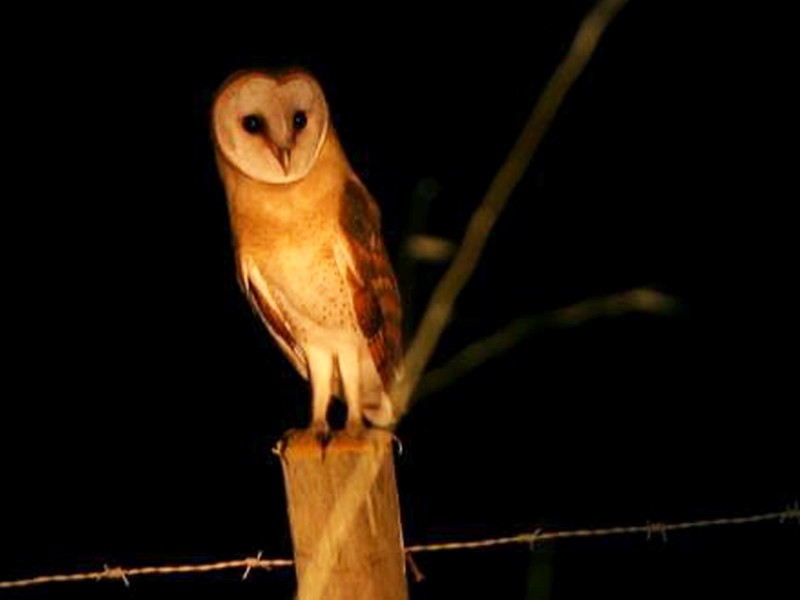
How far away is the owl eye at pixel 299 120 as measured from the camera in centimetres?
251

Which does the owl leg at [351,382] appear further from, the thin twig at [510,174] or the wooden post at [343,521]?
the thin twig at [510,174]

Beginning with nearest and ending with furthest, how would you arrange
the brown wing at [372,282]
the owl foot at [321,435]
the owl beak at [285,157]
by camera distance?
the owl foot at [321,435], the owl beak at [285,157], the brown wing at [372,282]

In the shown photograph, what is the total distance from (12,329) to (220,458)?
1682mm

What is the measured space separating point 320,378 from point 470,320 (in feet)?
13.4

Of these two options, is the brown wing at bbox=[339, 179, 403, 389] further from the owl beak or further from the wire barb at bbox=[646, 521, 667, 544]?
the wire barb at bbox=[646, 521, 667, 544]

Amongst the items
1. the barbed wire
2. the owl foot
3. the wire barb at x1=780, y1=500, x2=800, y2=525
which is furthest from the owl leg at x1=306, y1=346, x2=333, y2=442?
the wire barb at x1=780, y1=500, x2=800, y2=525

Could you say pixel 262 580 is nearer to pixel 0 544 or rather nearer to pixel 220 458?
pixel 220 458

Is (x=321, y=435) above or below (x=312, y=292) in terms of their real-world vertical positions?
below

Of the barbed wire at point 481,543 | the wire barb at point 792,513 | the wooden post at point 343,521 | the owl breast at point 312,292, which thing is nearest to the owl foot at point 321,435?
the wooden post at point 343,521

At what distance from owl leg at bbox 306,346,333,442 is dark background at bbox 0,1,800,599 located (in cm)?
113

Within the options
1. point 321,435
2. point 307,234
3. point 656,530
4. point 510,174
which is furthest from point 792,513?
point 307,234

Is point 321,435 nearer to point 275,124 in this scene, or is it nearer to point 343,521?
point 343,521

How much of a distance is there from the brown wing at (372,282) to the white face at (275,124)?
13 centimetres

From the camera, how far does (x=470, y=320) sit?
264 inches
